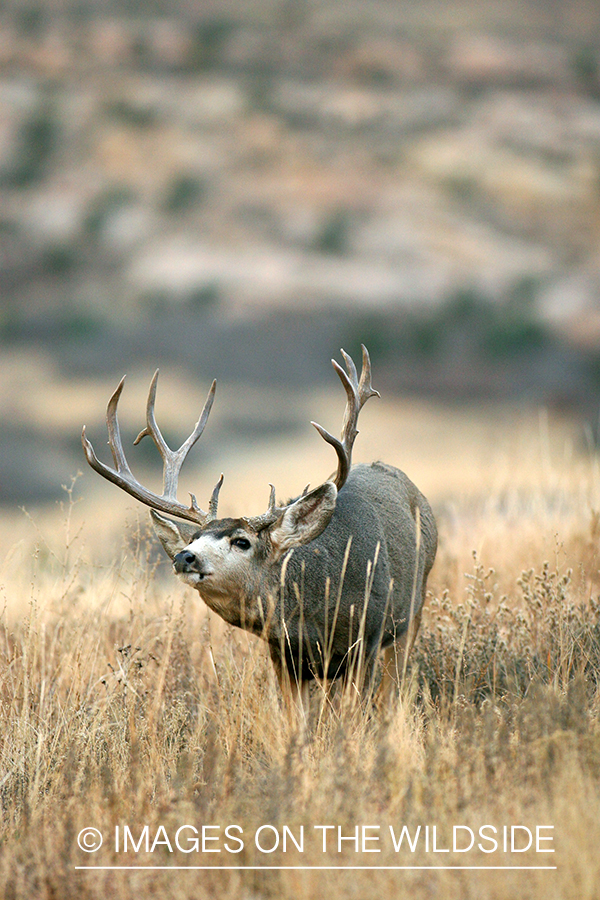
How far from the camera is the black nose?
4.27 m

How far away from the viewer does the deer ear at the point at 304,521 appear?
14.9 feet

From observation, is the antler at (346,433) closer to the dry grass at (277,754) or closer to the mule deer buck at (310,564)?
the mule deer buck at (310,564)

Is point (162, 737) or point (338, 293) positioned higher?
point (338, 293)

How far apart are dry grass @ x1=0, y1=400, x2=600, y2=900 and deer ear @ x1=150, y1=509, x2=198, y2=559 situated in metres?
0.50

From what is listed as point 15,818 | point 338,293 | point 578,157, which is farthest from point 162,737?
point 578,157

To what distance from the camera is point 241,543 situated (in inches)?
181

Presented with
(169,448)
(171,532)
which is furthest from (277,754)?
(169,448)

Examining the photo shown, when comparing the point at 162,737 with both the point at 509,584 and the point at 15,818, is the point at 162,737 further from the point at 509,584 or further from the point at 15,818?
the point at 509,584

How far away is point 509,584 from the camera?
6.93m

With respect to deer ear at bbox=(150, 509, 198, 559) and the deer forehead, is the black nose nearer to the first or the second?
the deer forehead

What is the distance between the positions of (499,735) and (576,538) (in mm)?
3302
